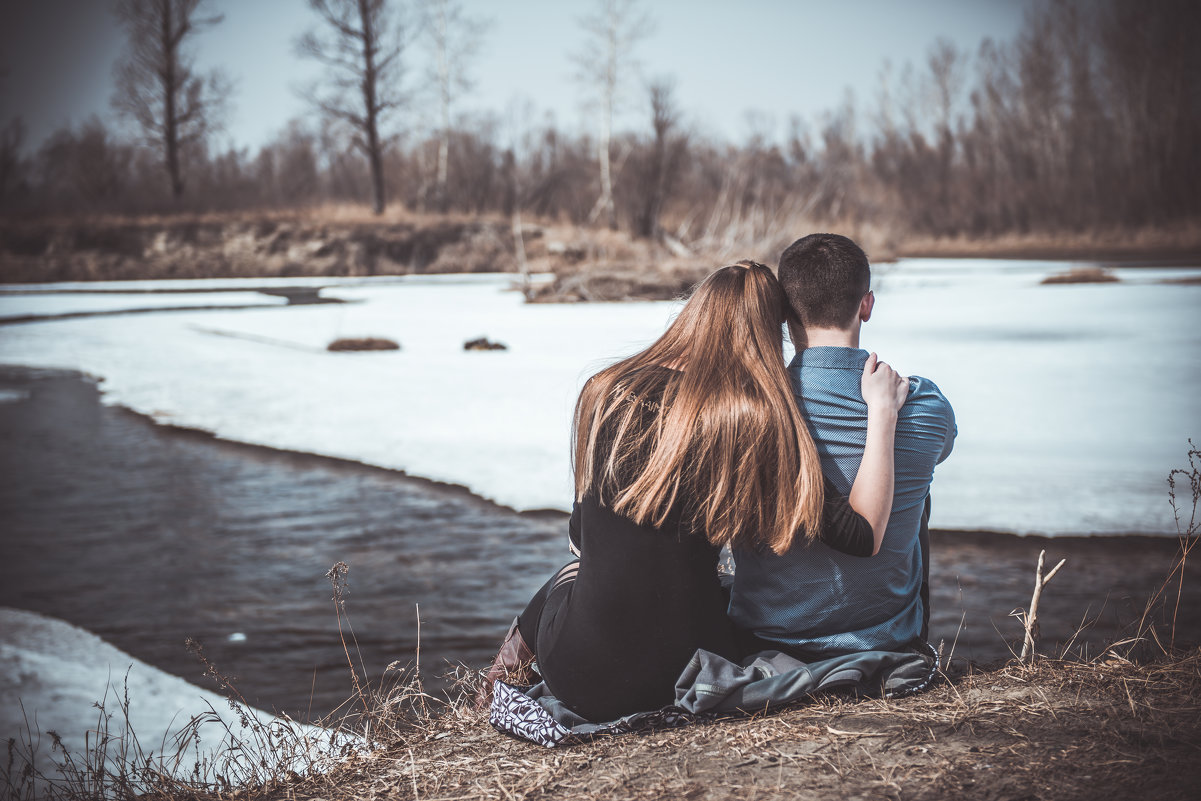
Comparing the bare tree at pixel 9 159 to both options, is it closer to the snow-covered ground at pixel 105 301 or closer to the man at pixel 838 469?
the snow-covered ground at pixel 105 301

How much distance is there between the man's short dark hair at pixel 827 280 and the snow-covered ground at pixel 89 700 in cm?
215

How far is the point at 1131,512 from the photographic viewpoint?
5.38 metres

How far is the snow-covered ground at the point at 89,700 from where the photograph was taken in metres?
3.22

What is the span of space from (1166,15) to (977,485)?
1971 cm

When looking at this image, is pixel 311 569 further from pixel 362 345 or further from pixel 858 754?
pixel 362 345

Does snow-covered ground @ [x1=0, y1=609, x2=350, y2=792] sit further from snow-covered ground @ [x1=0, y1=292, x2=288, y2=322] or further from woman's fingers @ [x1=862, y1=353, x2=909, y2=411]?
snow-covered ground @ [x1=0, y1=292, x2=288, y2=322]

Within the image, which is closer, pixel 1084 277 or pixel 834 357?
pixel 834 357

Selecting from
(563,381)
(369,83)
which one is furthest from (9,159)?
(563,381)

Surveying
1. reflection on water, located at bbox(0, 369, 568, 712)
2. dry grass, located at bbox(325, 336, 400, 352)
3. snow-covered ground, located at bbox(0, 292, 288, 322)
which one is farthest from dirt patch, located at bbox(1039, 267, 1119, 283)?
snow-covered ground, located at bbox(0, 292, 288, 322)

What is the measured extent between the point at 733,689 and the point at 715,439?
0.65 metres

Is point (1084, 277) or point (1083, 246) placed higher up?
point (1083, 246)

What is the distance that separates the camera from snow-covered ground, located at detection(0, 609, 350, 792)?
127 inches

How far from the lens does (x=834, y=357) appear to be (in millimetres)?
2105

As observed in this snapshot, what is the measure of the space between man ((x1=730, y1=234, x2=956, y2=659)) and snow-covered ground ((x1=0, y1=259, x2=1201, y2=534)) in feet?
1.96
